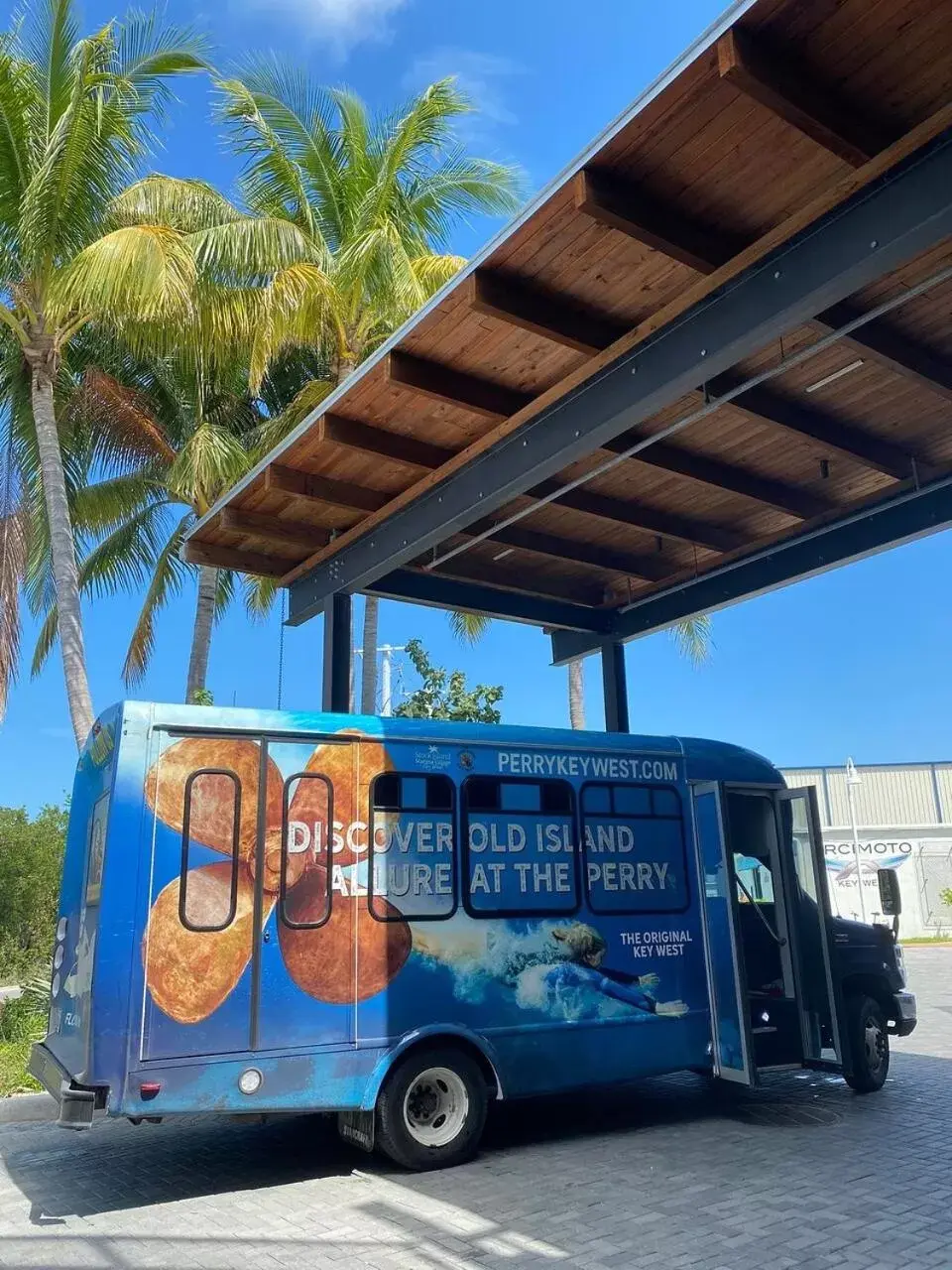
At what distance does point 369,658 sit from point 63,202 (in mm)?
7548

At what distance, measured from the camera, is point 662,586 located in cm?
1085

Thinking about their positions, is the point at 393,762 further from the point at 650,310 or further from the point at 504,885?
the point at 650,310

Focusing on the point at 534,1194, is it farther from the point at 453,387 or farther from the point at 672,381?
the point at 453,387

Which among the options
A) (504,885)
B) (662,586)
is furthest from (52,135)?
(504,885)

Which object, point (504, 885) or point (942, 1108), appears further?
point (942, 1108)

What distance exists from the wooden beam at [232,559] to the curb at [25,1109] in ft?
15.8

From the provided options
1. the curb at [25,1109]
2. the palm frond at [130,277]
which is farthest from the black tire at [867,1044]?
the palm frond at [130,277]

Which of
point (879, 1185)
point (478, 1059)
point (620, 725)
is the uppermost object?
point (620, 725)

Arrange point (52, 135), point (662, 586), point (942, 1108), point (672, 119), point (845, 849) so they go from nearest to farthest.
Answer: point (672, 119), point (942, 1108), point (662, 586), point (52, 135), point (845, 849)

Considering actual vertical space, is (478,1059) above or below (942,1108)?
above

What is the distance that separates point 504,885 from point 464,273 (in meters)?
4.19

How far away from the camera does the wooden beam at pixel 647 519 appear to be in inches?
→ 353

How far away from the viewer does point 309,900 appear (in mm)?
6719

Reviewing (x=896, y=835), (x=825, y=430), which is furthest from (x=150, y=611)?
(x=896, y=835)
